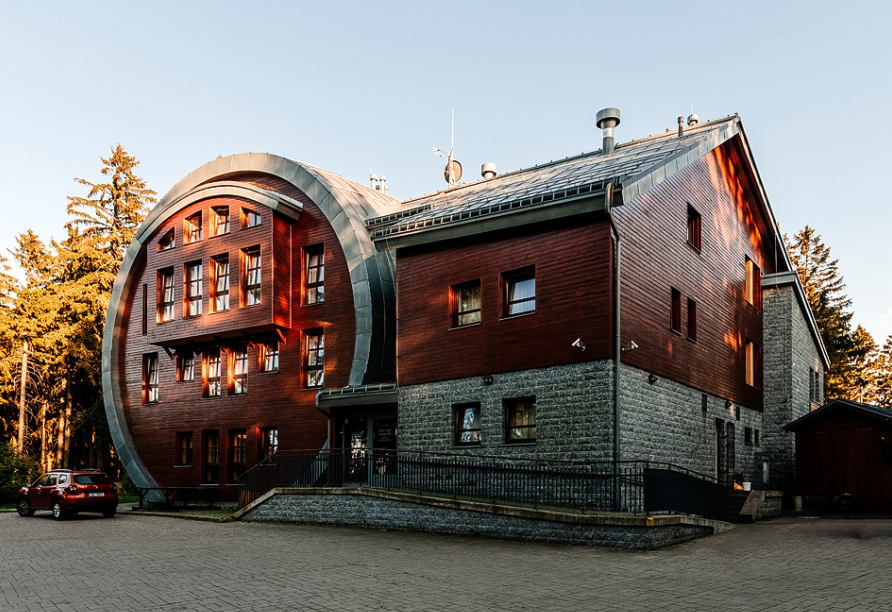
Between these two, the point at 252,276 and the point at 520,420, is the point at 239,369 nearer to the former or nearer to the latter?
the point at 252,276

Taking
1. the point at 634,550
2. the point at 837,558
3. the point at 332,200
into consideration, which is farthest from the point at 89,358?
the point at 837,558

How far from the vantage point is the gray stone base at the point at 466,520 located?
49.0 feet

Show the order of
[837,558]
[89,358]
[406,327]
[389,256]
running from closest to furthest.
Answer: [837,558]
[406,327]
[389,256]
[89,358]

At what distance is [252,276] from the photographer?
2719cm

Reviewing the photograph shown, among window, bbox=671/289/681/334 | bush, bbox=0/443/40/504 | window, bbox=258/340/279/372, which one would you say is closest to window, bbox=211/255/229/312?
window, bbox=258/340/279/372

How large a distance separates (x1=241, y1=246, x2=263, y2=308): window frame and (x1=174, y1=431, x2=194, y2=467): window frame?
6.06 meters

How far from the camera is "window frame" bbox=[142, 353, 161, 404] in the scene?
31097mm

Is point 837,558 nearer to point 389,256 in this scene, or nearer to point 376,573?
point 376,573

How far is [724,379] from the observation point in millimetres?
23797

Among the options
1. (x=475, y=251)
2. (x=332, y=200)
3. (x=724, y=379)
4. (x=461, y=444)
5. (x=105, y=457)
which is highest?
(x=332, y=200)

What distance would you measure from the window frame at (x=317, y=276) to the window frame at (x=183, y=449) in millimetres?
7671

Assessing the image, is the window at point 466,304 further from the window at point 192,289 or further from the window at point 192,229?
the window at point 192,229

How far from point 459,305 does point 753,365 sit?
39.8 feet

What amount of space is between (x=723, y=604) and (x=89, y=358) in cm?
4023
